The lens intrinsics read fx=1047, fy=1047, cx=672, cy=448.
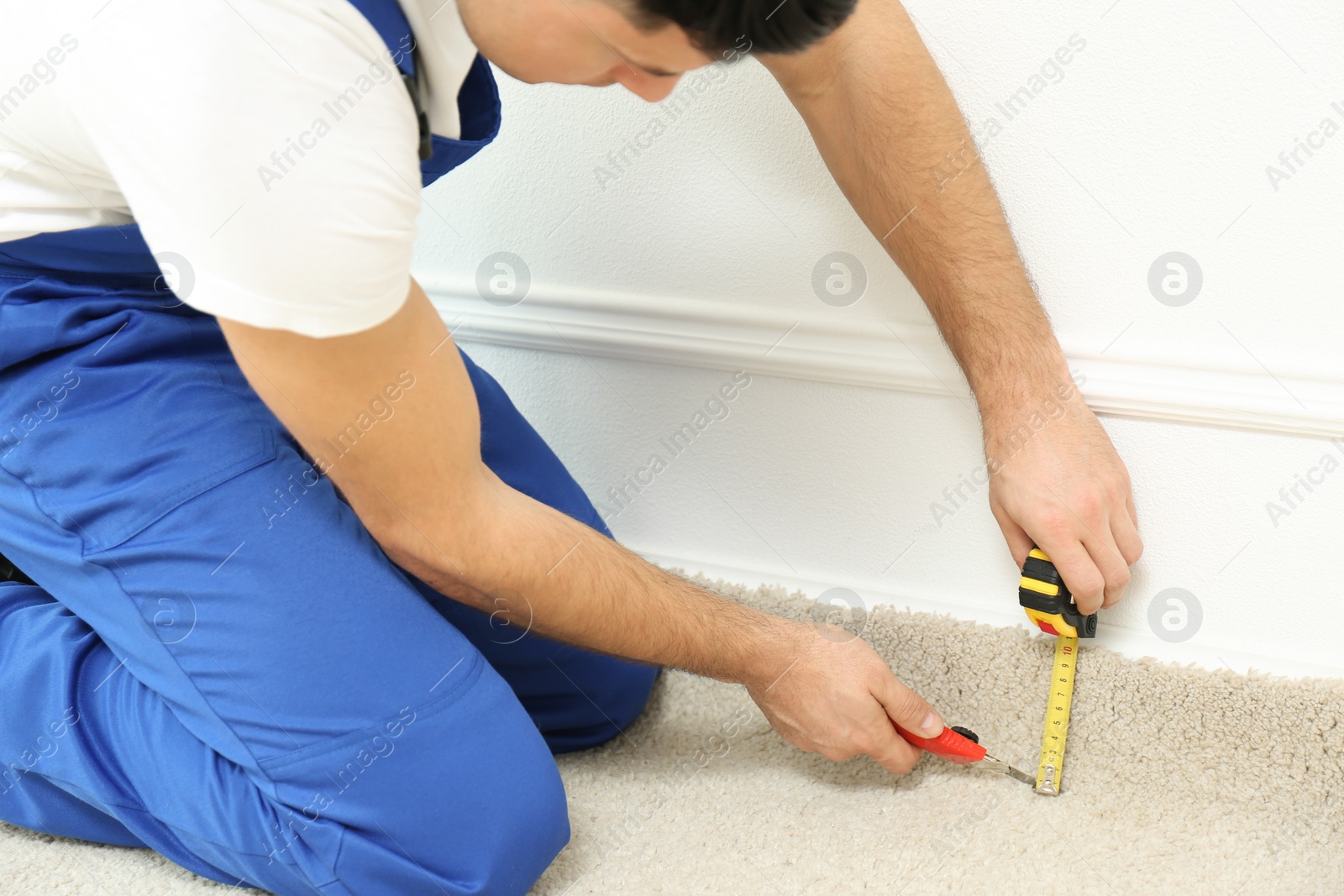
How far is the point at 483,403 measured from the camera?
1062 mm

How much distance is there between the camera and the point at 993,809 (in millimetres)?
957

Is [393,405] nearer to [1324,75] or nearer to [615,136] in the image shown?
[615,136]

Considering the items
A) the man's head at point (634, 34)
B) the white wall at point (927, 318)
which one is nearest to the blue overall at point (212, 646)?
the man's head at point (634, 34)

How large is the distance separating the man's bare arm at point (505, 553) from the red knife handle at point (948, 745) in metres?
0.01

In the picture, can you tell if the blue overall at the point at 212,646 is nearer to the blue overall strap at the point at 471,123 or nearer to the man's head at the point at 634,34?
the blue overall strap at the point at 471,123

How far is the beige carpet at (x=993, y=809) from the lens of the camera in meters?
0.89

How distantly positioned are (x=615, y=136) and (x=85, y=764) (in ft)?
2.47

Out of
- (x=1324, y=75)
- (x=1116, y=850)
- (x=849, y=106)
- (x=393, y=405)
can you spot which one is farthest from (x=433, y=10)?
(x=1116, y=850)

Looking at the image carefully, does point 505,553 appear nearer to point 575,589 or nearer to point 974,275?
point 575,589

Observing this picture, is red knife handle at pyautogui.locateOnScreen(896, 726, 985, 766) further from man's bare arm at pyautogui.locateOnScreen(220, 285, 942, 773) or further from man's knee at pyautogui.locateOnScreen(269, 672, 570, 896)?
man's knee at pyautogui.locateOnScreen(269, 672, 570, 896)

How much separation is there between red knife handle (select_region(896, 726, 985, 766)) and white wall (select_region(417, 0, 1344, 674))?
7.3 inches

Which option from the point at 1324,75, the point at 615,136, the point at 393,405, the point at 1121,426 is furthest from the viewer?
the point at 615,136

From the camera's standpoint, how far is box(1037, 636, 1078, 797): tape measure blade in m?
0.98

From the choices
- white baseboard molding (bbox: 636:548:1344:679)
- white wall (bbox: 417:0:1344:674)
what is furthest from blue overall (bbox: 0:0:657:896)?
white baseboard molding (bbox: 636:548:1344:679)
